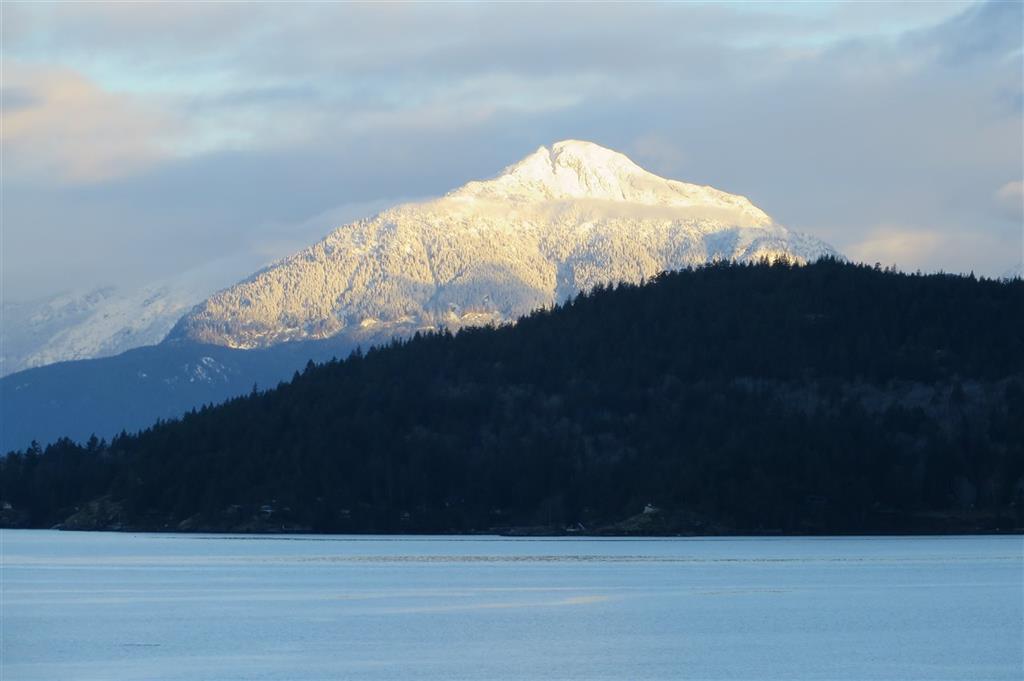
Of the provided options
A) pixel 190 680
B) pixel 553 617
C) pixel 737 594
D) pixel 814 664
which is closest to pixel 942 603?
pixel 737 594

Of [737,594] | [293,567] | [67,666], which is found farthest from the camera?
[293,567]

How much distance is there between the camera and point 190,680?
96312mm

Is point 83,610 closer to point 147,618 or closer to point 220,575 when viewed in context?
point 147,618

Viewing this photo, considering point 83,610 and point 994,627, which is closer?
point 994,627

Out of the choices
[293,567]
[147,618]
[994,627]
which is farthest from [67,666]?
[293,567]

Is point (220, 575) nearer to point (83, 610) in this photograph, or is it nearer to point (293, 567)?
point (293, 567)

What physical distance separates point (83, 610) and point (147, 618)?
872 centimetres

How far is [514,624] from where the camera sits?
126 m

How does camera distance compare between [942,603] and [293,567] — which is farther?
[293,567]

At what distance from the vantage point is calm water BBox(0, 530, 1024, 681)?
335 feet

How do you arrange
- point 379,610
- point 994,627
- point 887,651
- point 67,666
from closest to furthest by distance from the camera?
1. point 67,666
2. point 887,651
3. point 994,627
4. point 379,610

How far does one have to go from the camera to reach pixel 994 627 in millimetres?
124688

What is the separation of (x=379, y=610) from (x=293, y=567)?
60076mm

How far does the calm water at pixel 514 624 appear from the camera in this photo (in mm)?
102250
